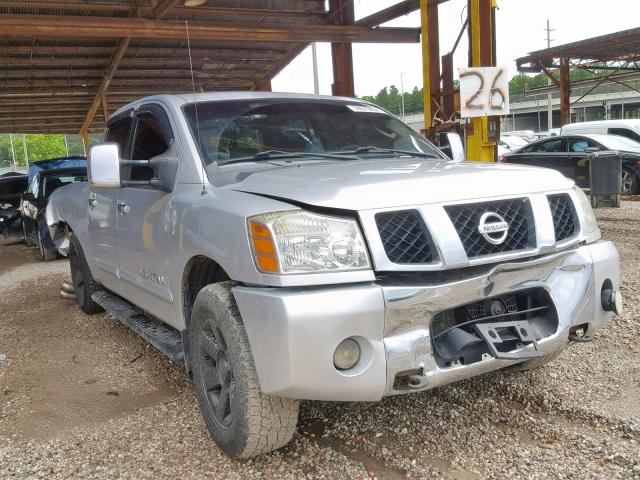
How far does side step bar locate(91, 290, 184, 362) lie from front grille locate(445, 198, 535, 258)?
1.70 meters

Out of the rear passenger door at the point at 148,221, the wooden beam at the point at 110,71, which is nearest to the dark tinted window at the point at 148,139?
the rear passenger door at the point at 148,221

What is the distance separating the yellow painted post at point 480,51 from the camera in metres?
8.49

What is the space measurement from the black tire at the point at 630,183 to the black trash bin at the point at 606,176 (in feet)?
6.16

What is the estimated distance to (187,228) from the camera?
3.08 metres

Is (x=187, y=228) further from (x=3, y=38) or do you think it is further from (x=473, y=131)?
(x=3, y=38)

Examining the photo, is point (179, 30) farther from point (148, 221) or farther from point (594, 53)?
point (594, 53)

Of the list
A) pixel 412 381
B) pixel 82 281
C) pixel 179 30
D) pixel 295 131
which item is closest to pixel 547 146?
pixel 179 30

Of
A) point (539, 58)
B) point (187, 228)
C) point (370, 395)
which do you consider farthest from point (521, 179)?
point (539, 58)

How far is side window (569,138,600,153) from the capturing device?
13711mm

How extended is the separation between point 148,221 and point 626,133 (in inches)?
585

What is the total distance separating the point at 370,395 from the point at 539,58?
21.6 m

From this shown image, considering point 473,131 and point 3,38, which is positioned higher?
point 3,38

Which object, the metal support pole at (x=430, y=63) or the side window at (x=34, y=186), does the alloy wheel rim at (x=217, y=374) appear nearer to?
the metal support pole at (x=430, y=63)

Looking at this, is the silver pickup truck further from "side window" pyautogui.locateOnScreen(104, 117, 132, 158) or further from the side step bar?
"side window" pyautogui.locateOnScreen(104, 117, 132, 158)
